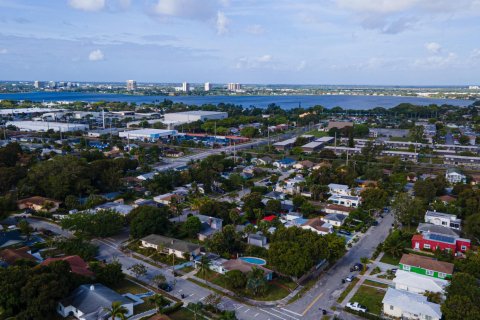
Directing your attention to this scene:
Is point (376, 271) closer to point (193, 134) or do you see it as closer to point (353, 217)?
point (353, 217)

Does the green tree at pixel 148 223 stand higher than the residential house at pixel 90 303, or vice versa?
the green tree at pixel 148 223

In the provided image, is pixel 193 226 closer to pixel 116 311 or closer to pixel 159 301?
pixel 159 301

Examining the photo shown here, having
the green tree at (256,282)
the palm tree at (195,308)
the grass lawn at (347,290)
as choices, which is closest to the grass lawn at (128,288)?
the palm tree at (195,308)

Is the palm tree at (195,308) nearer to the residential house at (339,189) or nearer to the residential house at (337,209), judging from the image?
the residential house at (337,209)

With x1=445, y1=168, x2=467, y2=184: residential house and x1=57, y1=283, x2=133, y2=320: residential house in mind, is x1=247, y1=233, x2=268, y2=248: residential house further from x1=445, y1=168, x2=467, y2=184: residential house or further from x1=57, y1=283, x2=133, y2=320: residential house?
x1=445, y1=168, x2=467, y2=184: residential house


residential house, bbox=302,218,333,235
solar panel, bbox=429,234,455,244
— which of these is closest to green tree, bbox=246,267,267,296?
residential house, bbox=302,218,333,235

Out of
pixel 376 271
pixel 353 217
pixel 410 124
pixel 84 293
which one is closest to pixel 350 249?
pixel 376 271
